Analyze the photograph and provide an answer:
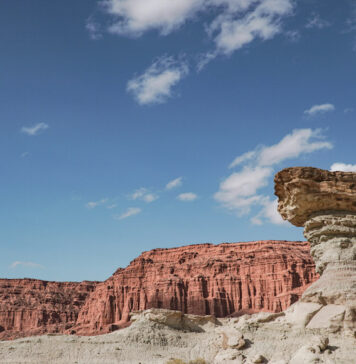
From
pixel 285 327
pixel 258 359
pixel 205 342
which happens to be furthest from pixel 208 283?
pixel 258 359

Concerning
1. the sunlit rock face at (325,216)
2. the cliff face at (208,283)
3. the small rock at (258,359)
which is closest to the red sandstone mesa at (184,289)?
the cliff face at (208,283)

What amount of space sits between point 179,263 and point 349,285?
12526 centimetres

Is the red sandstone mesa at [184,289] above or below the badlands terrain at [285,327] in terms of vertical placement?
above

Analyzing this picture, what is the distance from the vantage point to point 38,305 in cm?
16162

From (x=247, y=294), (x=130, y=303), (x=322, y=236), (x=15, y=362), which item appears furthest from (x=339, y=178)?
(x=130, y=303)

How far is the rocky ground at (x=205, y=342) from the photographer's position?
2728cm

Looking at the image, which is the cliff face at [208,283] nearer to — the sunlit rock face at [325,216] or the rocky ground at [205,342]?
the sunlit rock face at [325,216]

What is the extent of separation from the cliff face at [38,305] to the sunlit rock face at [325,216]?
367 ft

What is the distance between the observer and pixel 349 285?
3139 cm

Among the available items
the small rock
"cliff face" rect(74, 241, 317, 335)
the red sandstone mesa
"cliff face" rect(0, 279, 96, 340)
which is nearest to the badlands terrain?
the small rock

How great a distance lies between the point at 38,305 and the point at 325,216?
465 ft

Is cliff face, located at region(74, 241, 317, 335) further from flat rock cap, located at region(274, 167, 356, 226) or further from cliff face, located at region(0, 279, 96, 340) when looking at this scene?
flat rock cap, located at region(274, 167, 356, 226)

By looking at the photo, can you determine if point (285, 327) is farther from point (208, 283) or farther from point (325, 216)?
point (208, 283)

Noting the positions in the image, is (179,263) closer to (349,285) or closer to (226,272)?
(226,272)
